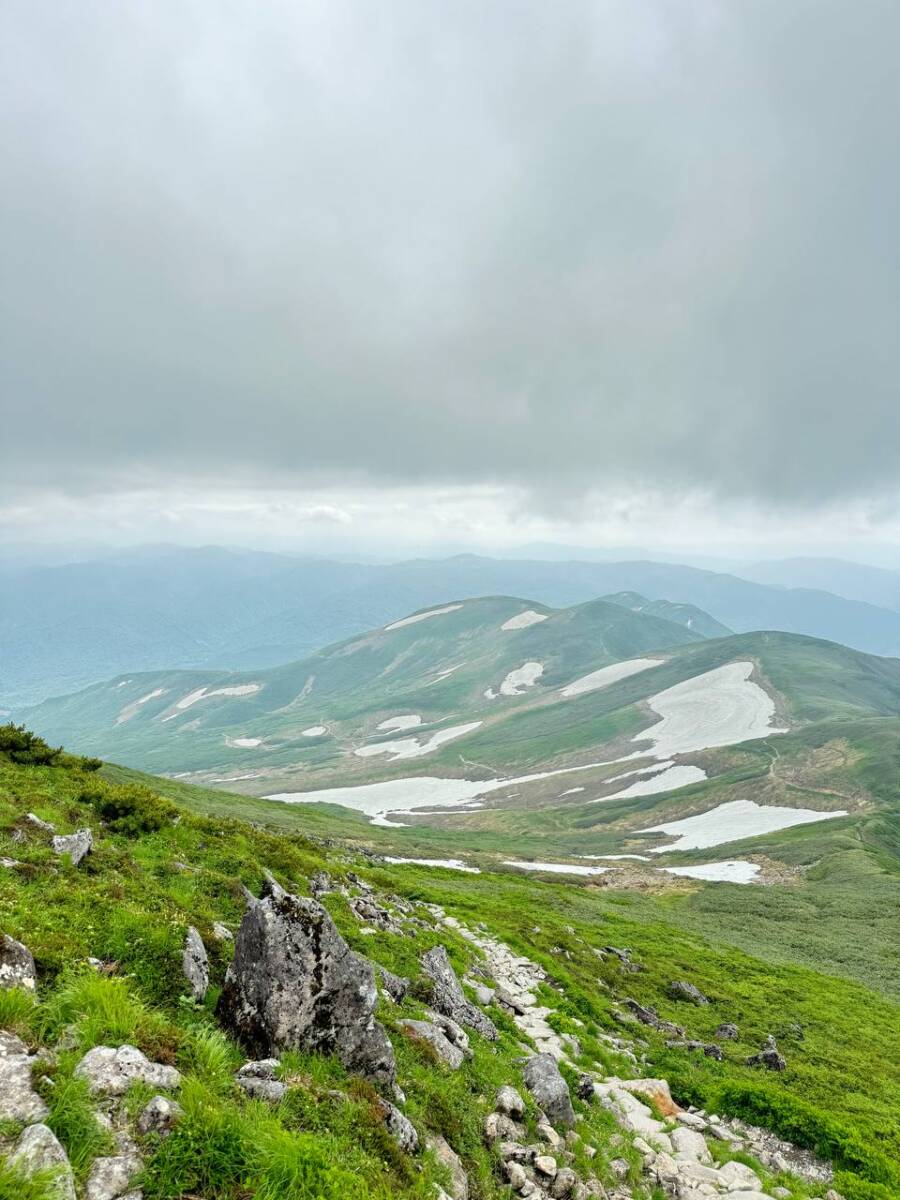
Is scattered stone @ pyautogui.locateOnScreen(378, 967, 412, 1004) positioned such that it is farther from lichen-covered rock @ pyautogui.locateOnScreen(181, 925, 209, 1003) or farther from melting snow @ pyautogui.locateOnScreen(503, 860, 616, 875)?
melting snow @ pyautogui.locateOnScreen(503, 860, 616, 875)

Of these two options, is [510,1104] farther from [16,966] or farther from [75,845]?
[75,845]

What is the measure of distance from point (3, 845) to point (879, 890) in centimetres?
8352

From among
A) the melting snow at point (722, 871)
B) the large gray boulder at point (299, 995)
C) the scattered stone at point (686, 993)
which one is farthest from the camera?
the melting snow at point (722, 871)

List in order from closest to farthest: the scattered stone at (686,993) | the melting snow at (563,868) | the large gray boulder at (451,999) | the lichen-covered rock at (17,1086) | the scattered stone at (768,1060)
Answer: the lichen-covered rock at (17,1086) → the large gray boulder at (451,999) → the scattered stone at (768,1060) → the scattered stone at (686,993) → the melting snow at (563,868)

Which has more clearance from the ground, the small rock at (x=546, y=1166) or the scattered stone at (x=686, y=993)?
the small rock at (x=546, y=1166)

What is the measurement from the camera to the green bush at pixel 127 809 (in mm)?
19531

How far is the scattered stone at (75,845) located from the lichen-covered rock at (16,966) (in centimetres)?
622

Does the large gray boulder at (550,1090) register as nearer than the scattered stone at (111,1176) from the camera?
No

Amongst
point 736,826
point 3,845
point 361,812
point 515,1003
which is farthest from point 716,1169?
point 361,812

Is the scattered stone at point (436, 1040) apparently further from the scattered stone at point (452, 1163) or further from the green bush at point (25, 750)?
the green bush at point (25, 750)

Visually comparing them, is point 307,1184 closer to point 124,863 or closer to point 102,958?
point 102,958

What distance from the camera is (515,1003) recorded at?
21.8 metres

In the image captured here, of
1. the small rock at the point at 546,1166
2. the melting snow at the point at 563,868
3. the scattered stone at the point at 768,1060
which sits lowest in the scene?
the melting snow at the point at 563,868

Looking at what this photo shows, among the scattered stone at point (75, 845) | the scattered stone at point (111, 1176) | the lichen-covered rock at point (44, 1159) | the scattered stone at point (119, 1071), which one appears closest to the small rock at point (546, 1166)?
the scattered stone at point (119, 1071)
